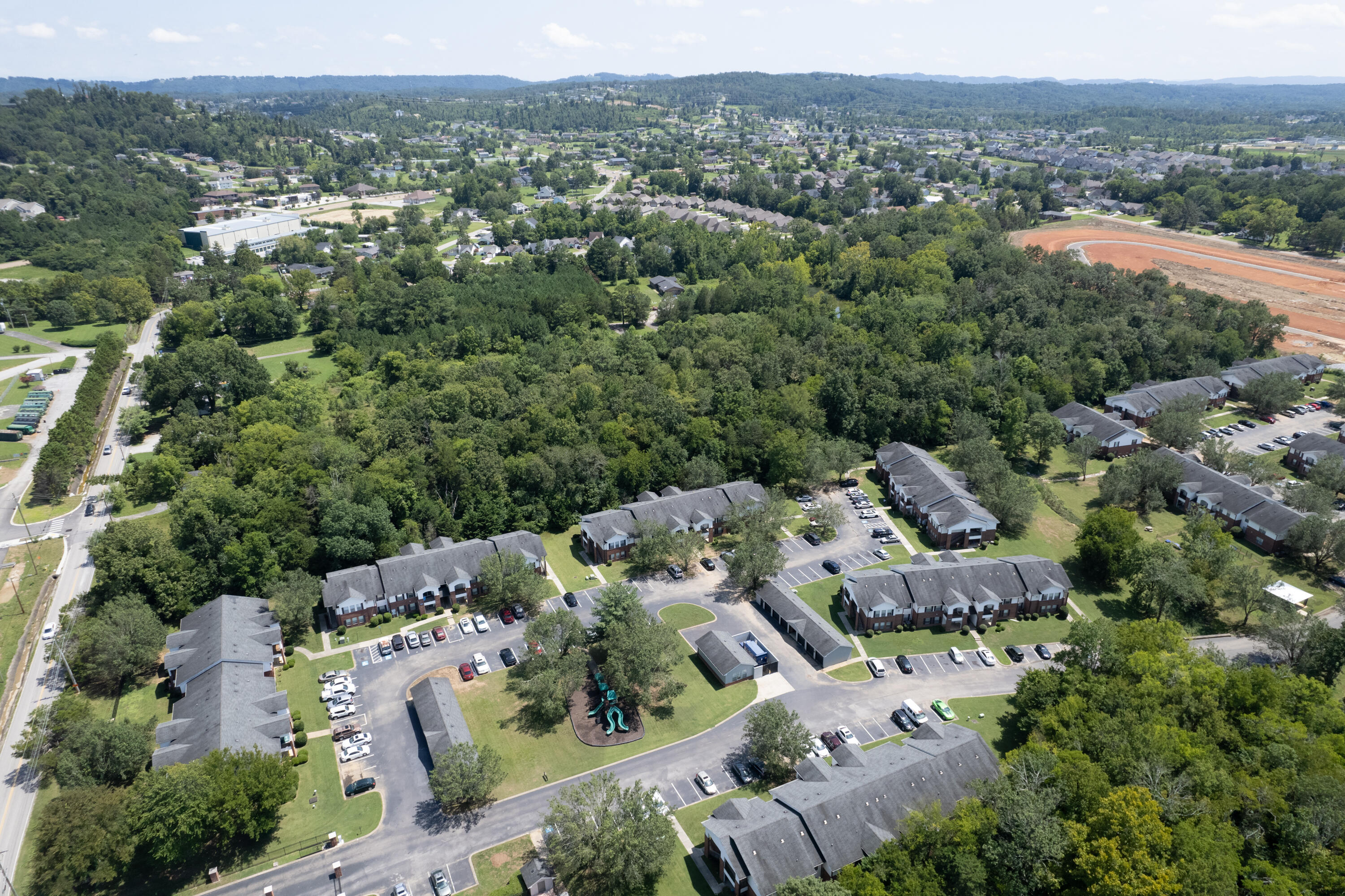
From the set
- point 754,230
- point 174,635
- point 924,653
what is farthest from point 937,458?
point 754,230

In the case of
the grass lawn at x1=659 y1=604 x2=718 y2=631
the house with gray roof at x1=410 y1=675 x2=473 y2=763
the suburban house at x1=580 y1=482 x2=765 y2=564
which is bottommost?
the grass lawn at x1=659 y1=604 x2=718 y2=631

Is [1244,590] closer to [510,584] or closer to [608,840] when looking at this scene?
[608,840]

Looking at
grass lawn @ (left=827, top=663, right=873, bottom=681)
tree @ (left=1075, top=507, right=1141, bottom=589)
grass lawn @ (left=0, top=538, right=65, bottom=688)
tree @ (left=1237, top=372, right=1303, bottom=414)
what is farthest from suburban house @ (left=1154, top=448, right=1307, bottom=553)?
grass lawn @ (left=0, top=538, right=65, bottom=688)

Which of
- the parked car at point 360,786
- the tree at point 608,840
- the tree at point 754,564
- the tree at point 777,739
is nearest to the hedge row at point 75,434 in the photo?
the parked car at point 360,786

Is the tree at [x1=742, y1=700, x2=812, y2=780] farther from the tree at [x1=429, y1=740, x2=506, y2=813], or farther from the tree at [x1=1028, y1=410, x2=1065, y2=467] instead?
the tree at [x1=1028, y1=410, x2=1065, y2=467]

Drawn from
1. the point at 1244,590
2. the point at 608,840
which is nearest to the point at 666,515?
the point at 608,840

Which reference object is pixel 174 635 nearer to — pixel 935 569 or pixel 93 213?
pixel 935 569
